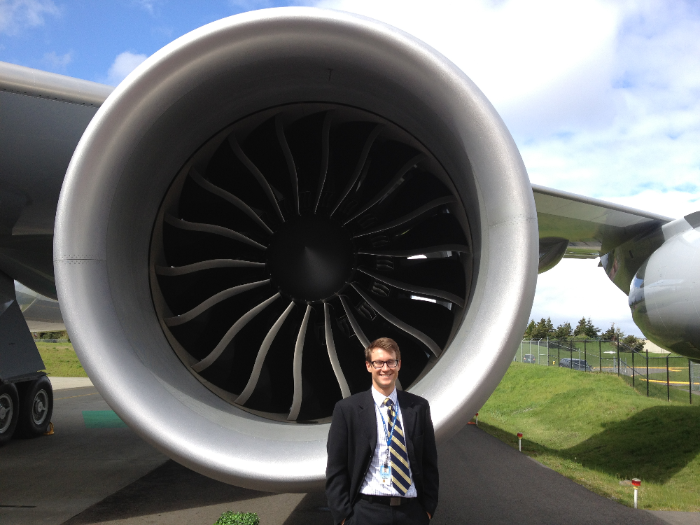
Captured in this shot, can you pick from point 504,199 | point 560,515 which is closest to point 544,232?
point 560,515

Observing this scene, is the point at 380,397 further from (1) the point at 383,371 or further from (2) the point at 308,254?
(2) the point at 308,254

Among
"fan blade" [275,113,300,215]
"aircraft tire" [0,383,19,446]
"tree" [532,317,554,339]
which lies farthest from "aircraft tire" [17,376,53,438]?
"tree" [532,317,554,339]

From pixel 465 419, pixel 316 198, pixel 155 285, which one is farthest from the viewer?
pixel 316 198

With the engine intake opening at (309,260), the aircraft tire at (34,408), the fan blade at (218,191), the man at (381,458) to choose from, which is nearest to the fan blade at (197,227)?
the fan blade at (218,191)

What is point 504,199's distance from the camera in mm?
2273

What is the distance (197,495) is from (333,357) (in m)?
2.36

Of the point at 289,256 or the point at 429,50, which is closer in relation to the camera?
the point at 429,50

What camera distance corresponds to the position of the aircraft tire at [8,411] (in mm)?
6320

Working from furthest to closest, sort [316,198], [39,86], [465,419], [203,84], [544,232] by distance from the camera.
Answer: [544,232]
[316,198]
[39,86]
[203,84]
[465,419]

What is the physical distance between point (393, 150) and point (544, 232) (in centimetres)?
291

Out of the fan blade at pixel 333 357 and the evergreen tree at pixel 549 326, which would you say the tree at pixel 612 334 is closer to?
the evergreen tree at pixel 549 326

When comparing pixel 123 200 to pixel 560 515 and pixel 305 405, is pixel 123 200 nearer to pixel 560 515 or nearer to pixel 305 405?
pixel 305 405

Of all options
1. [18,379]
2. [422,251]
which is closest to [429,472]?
[422,251]

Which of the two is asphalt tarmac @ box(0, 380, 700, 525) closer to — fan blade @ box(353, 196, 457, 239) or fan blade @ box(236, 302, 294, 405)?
fan blade @ box(236, 302, 294, 405)
